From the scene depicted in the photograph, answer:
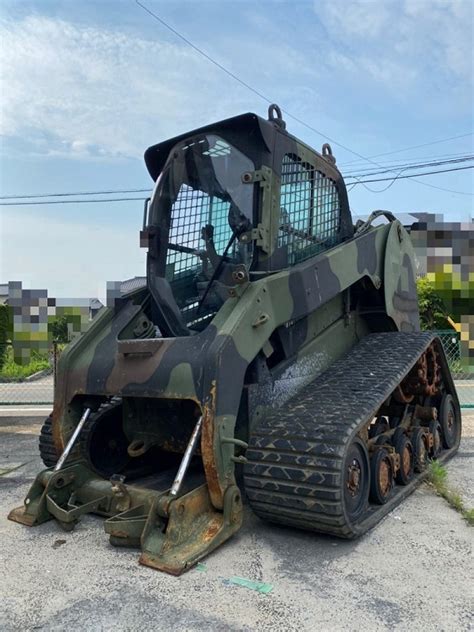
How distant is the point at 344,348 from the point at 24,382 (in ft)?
37.9

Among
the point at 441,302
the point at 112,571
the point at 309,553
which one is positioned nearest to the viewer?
the point at 112,571

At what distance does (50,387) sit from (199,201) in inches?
409

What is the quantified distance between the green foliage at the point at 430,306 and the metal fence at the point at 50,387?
204 cm

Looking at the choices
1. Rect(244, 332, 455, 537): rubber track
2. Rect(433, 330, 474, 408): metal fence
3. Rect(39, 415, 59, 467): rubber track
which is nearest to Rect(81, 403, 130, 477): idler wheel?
Rect(39, 415, 59, 467): rubber track

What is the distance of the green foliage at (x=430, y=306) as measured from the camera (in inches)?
578

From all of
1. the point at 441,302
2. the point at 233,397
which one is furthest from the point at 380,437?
the point at 441,302

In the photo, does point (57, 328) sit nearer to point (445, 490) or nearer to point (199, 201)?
point (199, 201)

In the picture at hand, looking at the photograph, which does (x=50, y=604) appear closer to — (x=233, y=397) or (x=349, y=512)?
(x=233, y=397)

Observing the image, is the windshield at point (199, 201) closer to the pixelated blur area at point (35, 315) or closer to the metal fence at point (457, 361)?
the pixelated blur area at point (35, 315)

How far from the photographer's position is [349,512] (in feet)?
11.5

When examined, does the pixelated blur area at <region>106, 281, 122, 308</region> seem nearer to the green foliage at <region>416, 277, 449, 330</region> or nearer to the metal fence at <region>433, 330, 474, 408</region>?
the metal fence at <region>433, 330, 474, 408</region>

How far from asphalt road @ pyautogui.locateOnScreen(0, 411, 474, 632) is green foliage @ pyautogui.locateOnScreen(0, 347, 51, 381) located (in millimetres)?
12036

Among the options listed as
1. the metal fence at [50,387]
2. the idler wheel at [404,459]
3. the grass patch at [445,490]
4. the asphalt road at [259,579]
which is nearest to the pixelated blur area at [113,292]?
the asphalt road at [259,579]

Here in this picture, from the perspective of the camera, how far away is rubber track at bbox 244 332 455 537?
3.30 m
